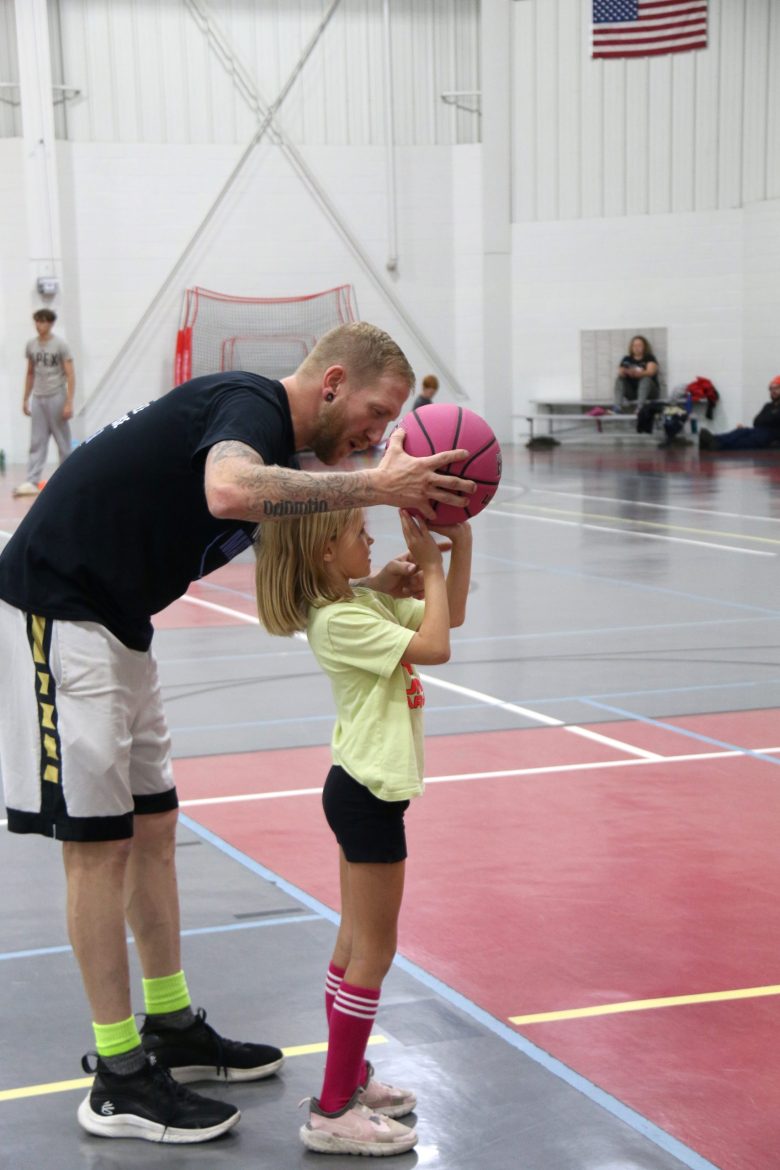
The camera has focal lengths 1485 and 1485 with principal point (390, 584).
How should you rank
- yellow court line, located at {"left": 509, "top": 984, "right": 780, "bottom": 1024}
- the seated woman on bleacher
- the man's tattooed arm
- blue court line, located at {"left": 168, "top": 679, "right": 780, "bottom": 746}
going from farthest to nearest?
the seated woman on bleacher < blue court line, located at {"left": 168, "top": 679, "right": 780, "bottom": 746} < yellow court line, located at {"left": 509, "top": 984, "right": 780, "bottom": 1024} < the man's tattooed arm

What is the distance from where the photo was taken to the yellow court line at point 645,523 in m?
12.8

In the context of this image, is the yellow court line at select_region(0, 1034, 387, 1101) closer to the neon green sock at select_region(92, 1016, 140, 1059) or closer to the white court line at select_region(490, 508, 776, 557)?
the neon green sock at select_region(92, 1016, 140, 1059)

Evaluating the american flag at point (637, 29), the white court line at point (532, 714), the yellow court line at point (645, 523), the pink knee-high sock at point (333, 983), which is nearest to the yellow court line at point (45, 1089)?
the pink knee-high sock at point (333, 983)

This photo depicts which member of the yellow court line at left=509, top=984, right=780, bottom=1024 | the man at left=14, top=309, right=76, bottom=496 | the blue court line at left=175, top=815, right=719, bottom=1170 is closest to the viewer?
the blue court line at left=175, top=815, right=719, bottom=1170

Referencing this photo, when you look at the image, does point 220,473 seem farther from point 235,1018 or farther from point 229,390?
point 235,1018

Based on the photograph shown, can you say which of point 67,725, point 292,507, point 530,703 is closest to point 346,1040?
point 67,725

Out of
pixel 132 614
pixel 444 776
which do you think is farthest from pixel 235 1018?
pixel 444 776

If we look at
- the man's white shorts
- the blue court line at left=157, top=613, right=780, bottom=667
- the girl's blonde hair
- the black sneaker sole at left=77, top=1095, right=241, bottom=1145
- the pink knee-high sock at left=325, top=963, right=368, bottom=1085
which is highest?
the girl's blonde hair

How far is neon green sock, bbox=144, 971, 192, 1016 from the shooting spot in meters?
3.42

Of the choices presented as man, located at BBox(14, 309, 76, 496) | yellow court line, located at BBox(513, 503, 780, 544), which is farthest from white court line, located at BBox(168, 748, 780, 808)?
man, located at BBox(14, 309, 76, 496)

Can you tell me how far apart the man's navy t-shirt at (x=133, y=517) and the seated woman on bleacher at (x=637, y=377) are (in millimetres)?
21697

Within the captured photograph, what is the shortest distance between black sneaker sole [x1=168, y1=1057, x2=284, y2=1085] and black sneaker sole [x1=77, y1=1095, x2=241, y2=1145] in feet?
0.84

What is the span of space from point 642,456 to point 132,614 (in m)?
20.2

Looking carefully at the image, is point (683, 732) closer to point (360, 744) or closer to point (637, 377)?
point (360, 744)
